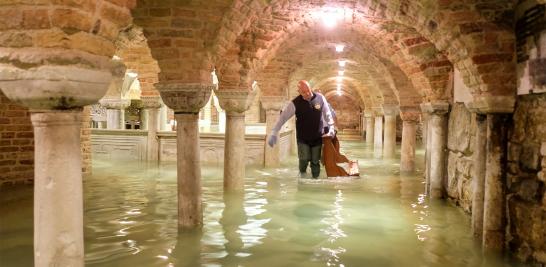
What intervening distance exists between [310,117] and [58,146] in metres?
4.87

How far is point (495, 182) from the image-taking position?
13.9 feet

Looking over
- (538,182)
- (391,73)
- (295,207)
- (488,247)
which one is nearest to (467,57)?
(538,182)

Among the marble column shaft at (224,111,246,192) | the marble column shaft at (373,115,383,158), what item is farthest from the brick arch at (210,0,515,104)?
the marble column shaft at (373,115,383,158)

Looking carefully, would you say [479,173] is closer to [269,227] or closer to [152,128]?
[269,227]

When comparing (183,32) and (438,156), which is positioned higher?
(183,32)

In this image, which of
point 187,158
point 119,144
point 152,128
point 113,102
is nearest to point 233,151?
point 187,158

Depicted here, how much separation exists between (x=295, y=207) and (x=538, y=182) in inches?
125

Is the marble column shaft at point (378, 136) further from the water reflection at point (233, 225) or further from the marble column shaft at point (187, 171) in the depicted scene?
the marble column shaft at point (187, 171)

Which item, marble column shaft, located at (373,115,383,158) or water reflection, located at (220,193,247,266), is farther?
marble column shaft, located at (373,115,383,158)

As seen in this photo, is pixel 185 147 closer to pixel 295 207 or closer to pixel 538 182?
pixel 295 207

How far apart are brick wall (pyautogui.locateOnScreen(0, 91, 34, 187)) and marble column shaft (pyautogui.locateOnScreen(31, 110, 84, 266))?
5.81m

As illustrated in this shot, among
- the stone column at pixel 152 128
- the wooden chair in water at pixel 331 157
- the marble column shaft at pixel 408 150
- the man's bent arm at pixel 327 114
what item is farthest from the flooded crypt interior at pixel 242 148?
the stone column at pixel 152 128

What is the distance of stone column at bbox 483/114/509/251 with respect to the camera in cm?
422

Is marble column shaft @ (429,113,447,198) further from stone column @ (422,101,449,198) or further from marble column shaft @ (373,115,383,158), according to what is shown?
marble column shaft @ (373,115,383,158)
